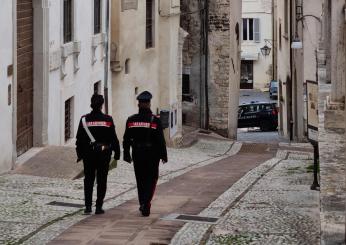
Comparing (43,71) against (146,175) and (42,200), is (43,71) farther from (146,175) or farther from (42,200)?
(146,175)

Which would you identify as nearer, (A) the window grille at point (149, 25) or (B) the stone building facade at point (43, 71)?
(B) the stone building facade at point (43, 71)

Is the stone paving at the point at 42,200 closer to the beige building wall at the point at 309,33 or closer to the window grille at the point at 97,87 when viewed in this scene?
the window grille at the point at 97,87

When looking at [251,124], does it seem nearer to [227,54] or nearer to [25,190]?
[227,54]

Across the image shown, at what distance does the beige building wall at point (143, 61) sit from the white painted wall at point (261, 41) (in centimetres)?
2864

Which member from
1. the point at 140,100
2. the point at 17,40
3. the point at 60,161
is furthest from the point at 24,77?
the point at 140,100

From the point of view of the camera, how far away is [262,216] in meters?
9.55

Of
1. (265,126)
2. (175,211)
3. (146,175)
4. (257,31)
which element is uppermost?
(257,31)

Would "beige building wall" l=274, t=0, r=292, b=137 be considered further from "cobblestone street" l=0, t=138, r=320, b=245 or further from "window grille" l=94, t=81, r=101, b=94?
"cobblestone street" l=0, t=138, r=320, b=245

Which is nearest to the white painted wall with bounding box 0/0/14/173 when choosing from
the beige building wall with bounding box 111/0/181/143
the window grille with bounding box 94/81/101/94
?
the window grille with bounding box 94/81/101/94

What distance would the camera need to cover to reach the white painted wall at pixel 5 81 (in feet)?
43.8

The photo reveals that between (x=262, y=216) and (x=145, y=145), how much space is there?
4.92 feet

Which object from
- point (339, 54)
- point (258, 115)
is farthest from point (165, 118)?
point (258, 115)

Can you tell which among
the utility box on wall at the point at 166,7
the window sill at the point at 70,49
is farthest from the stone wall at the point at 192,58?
the window sill at the point at 70,49

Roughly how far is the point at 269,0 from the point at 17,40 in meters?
40.9
